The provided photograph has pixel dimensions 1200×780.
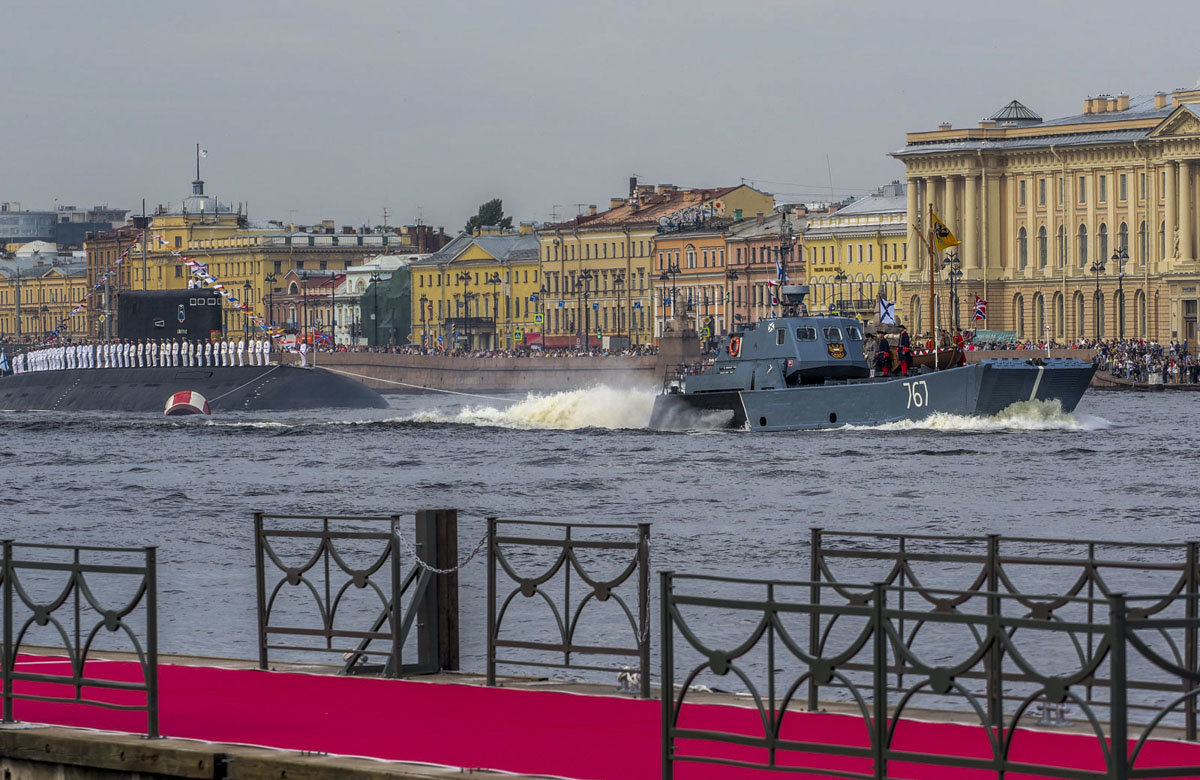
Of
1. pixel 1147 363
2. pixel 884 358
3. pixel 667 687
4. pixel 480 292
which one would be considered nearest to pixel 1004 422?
pixel 884 358

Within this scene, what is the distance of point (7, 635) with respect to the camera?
37.8 ft

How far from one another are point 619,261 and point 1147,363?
65.2 m

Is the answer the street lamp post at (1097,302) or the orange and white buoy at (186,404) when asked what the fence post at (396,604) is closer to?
the orange and white buoy at (186,404)

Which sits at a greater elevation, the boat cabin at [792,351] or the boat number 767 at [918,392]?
the boat cabin at [792,351]

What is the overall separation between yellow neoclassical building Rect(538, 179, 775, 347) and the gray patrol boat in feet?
303

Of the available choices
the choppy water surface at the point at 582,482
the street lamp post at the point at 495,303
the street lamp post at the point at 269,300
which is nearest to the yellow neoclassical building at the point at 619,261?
the street lamp post at the point at 495,303

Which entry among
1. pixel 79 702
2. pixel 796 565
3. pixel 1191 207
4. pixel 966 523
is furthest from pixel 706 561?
pixel 1191 207

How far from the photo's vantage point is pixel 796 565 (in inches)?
1094

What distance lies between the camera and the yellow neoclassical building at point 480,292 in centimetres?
16388

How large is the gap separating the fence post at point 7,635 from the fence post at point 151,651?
0.92 meters

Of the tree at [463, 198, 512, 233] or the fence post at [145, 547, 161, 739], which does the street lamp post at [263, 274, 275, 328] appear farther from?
the fence post at [145, 547, 161, 739]

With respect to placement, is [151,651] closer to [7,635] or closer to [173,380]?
[7,635]

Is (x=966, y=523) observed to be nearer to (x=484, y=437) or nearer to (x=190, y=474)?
(x=190, y=474)

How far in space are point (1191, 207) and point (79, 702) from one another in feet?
384
